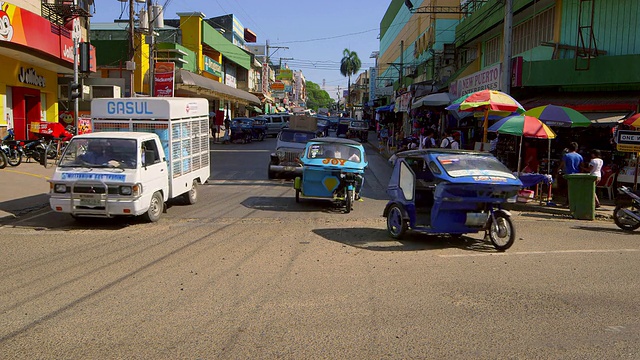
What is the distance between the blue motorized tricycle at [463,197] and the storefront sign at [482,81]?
9.99 m

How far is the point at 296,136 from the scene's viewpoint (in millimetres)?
19984

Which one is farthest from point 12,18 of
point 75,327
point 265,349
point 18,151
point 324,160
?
point 265,349

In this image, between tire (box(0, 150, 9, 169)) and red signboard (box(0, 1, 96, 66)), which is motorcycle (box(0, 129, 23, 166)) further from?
red signboard (box(0, 1, 96, 66))

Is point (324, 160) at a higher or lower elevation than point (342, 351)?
higher

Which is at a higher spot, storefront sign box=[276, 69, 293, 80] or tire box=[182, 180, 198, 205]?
storefront sign box=[276, 69, 293, 80]

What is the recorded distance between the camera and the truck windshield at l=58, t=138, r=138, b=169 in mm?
10688

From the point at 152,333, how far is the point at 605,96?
1613cm

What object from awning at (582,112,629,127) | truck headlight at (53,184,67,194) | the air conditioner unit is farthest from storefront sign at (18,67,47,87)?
awning at (582,112,629,127)

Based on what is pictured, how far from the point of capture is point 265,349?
463 cm

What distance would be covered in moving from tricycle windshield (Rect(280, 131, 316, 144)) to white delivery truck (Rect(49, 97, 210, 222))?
20.5 ft

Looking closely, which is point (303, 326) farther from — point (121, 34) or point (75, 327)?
point (121, 34)

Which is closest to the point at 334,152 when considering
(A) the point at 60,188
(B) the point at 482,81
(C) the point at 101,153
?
(C) the point at 101,153

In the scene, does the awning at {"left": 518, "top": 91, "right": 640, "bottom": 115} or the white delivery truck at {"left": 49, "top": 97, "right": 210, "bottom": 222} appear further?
the awning at {"left": 518, "top": 91, "right": 640, "bottom": 115}

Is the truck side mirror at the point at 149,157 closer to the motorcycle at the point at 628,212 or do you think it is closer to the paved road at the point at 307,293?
the paved road at the point at 307,293
